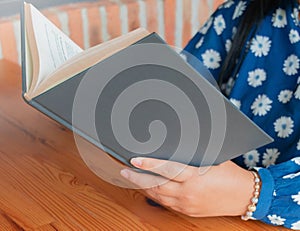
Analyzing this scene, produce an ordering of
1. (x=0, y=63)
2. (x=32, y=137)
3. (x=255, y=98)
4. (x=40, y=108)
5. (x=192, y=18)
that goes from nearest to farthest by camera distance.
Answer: (x=40, y=108) < (x=32, y=137) < (x=255, y=98) < (x=0, y=63) < (x=192, y=18)

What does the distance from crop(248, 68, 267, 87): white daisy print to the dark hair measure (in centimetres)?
4

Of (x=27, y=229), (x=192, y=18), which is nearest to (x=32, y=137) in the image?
(x=27, y=229)

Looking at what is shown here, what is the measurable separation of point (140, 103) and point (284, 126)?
1.51ft

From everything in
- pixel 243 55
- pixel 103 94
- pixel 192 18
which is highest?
pixel 103 94

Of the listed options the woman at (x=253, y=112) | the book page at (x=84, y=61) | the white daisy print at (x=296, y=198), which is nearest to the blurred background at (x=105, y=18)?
the woman at (x=253, y=112)

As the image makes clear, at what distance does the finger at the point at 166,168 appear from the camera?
65 cm

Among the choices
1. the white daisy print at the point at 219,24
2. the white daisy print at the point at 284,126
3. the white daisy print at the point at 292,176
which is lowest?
the white daisy print at the point at 284,126

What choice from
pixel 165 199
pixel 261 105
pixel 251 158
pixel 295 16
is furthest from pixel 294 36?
pixel 165 199

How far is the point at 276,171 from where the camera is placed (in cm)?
78

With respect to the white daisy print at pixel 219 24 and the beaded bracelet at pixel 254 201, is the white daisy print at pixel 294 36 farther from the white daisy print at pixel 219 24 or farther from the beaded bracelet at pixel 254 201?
the beaded bracelet at pixel 254 201

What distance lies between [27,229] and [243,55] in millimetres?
598

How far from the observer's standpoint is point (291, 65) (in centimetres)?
105

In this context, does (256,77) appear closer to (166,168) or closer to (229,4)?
(229,4)

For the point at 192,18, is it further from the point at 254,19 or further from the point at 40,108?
the point at 40,108
